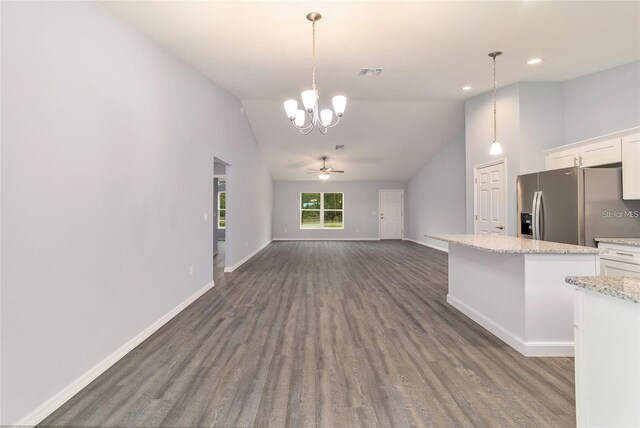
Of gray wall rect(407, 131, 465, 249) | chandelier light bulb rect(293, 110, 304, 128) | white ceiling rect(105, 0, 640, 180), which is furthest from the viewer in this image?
gray wall rect(407, 131, 465, 249)

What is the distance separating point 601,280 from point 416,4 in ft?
8.11

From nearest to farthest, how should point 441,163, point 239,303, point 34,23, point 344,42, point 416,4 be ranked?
point 34,23 < point 416,4 < point 344,42 < point 239,303 < point 441,163

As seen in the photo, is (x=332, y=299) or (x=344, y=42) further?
(x=332, y=299)

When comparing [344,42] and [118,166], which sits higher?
[344,42]

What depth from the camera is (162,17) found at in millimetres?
2695

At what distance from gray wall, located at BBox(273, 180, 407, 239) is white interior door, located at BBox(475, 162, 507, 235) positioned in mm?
6635

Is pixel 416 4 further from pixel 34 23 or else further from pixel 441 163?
pixel 441 163

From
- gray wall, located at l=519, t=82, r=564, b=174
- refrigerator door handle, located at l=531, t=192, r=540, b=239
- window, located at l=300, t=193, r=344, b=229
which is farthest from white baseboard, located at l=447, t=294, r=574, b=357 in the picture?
window, located at l=300, t=193, r=344, b=229

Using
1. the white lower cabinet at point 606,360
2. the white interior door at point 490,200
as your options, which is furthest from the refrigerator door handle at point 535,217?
the white lower cabinet at point 606,360

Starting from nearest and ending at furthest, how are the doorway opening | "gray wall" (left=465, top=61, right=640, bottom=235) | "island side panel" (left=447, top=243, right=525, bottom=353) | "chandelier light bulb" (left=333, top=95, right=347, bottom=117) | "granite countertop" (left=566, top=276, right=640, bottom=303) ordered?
"granite countertop" (left=566, top=276, right=640, bottom=303) → "island side panel" (left=447, top=243, right=525, bottom=353) → "chandelier light bulb" (left=333, top=95, right=347, bottom=117) → "gray wall" (left=465, top=61, right=640, bottom=235) → the doorway opening

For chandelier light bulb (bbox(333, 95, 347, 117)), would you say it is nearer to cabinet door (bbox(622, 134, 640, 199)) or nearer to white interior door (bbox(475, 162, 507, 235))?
cabinet door (bbox(622, 134, 640, 199))

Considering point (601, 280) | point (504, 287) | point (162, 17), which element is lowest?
point (504, 287)

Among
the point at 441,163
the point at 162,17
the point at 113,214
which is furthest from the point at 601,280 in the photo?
the point at 441,163

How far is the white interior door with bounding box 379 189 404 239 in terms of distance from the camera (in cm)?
1187
